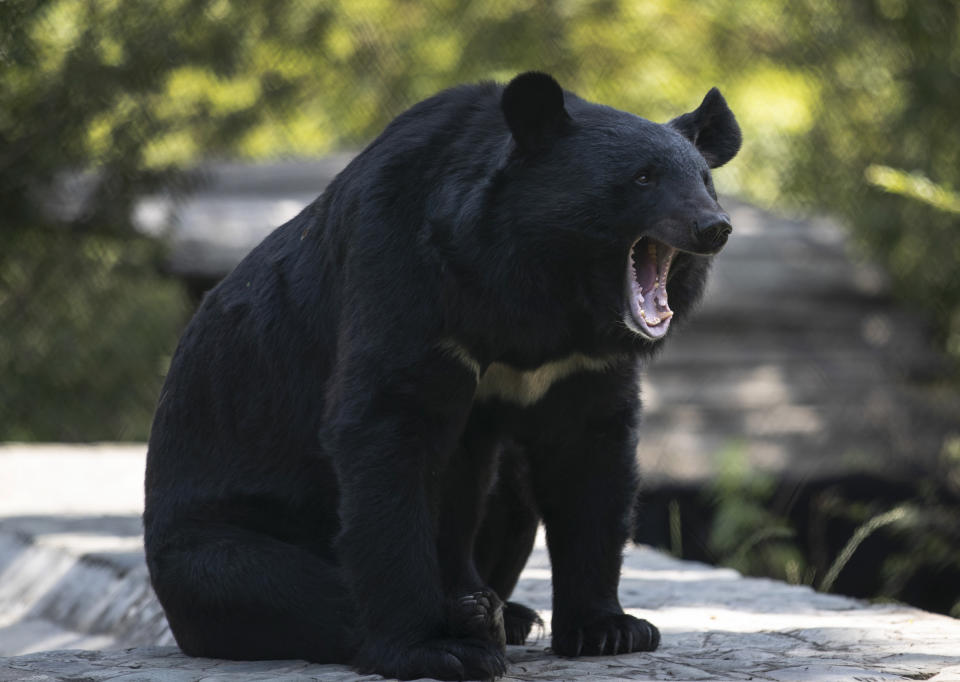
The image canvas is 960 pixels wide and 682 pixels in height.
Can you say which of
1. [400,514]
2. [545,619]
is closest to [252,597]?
[400,514]

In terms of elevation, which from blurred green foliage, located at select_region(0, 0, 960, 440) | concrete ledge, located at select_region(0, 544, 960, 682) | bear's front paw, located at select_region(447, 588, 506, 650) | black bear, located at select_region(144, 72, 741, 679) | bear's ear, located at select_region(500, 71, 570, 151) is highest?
blurred green foliage, located at select_region(0, 0, 960, 440)

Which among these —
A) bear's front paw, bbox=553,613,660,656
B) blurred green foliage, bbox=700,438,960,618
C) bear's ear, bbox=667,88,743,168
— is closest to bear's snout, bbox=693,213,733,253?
bear's ear, bbox=667,88,743,168

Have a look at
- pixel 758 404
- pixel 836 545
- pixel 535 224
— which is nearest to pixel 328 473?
pixel 535 224

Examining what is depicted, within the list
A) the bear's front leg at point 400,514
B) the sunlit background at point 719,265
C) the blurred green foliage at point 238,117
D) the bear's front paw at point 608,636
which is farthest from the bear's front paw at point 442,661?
the blurred green foliage at point 238,117

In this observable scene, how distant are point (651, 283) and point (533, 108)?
45 centimetres

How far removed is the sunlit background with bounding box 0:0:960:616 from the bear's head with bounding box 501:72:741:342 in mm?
3932

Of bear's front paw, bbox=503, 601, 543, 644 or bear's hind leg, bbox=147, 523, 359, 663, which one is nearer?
bear's hind leg, bbox=147, 523, 359, 663

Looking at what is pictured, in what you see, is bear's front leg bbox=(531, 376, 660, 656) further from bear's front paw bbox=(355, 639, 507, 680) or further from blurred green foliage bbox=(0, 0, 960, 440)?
blurred green foliage bbox=(0, 0, 960, 440)

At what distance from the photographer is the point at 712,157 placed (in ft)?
10.5

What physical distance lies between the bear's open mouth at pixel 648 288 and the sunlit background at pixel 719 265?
3870 millimetres

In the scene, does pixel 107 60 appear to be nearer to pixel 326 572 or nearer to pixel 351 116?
pixel 351 116

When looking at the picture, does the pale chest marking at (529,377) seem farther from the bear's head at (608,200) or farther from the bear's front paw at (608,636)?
the bear's front paw at (608,636)

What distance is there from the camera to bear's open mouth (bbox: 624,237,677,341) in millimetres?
2750

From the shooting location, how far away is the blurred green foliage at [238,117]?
8.18 metres
